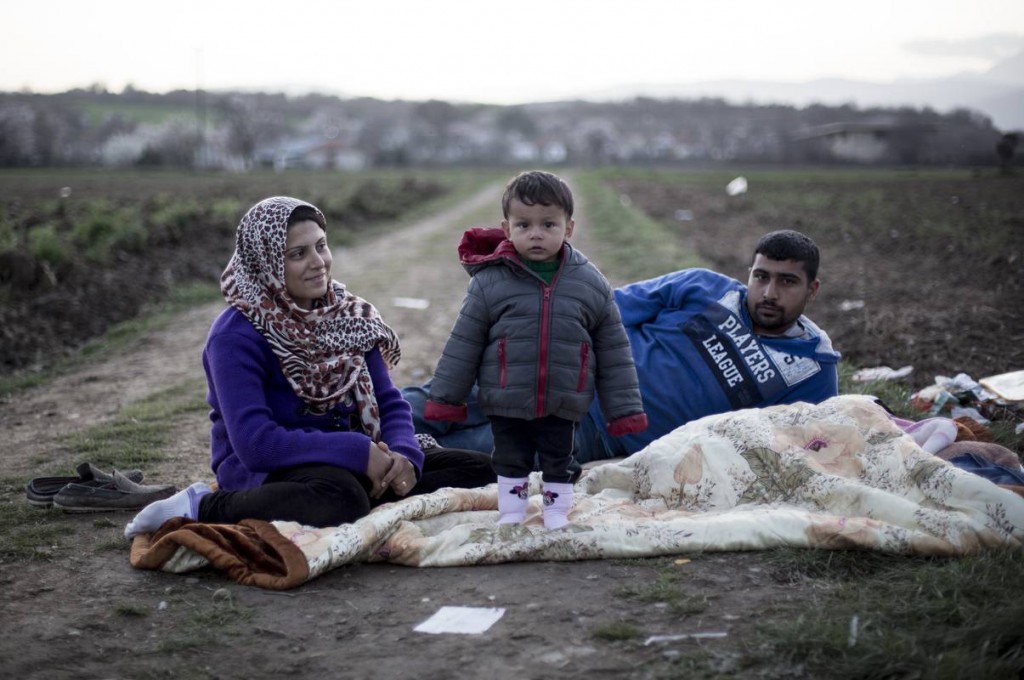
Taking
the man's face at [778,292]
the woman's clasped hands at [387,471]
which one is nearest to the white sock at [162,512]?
the woman's clasped hands at [387,471]

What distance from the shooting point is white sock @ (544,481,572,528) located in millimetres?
3373

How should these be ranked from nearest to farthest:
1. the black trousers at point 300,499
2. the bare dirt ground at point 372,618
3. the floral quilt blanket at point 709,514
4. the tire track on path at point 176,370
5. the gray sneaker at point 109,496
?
the bare dirt ground at point 372,618 → the floral quilt blanket at point 709,514 → the black trousers at point 300,499 → the gray sneaker at point 109,496 → the tire track on path at point 176,370

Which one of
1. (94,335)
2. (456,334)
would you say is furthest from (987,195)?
(456,334)

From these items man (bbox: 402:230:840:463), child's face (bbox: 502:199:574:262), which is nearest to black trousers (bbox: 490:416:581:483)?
child's face (bbox: 502:199:574:262)

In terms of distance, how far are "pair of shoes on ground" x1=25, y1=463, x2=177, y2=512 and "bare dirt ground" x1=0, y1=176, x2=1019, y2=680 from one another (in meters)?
0.07

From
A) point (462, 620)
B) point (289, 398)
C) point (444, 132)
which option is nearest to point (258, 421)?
point (289, 398)

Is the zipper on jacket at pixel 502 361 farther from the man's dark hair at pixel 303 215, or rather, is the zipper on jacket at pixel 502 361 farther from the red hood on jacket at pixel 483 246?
the man's dark hair at pixel 303 215

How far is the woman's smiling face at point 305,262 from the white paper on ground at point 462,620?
4.50ft

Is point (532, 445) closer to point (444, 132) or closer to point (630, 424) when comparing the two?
point (630, 424)

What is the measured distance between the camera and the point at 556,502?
339cm

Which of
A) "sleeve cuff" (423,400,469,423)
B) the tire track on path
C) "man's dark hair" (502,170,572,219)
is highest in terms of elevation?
"man's dark hair" (502,170,572,219)

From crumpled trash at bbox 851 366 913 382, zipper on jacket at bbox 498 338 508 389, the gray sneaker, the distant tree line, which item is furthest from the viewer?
the distant tree line

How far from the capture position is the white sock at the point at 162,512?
3348mm

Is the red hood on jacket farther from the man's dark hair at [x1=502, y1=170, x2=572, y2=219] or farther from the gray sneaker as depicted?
the gray sneaker
